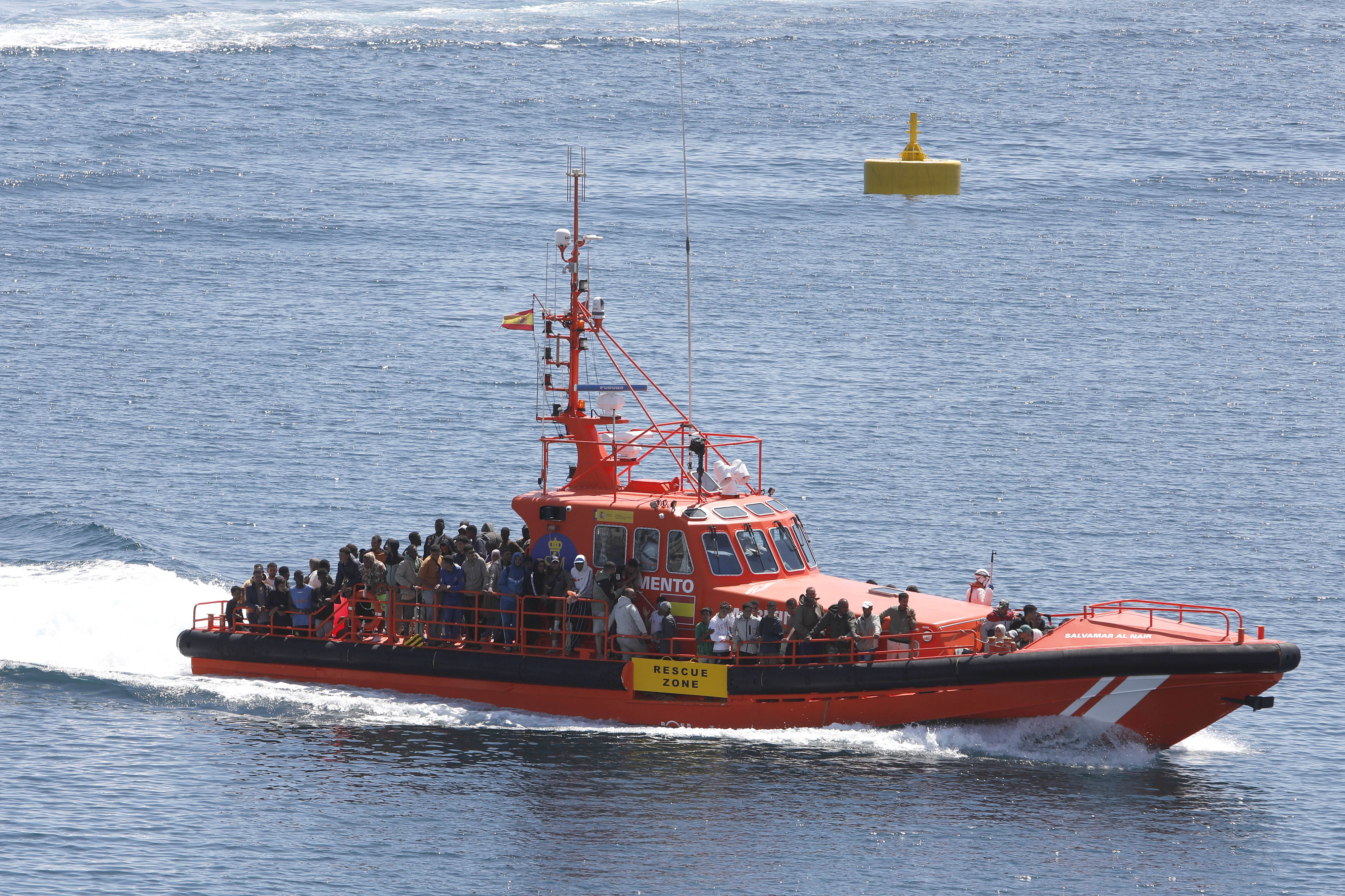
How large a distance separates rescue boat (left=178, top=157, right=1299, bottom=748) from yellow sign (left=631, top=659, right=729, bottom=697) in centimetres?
3

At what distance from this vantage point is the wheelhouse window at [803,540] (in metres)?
21.2

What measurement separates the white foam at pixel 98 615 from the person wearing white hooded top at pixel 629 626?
7239mm

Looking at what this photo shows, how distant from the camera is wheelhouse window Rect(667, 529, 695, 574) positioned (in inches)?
796

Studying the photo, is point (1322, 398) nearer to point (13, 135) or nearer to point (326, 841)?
point (326, 841)

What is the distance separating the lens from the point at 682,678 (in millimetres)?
19953

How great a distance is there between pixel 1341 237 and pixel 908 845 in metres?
44.0

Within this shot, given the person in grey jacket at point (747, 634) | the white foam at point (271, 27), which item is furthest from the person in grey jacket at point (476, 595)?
the white foam at point (271, 27)

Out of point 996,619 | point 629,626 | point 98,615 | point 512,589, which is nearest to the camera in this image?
point 996,619

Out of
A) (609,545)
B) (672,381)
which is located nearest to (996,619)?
(609,545)

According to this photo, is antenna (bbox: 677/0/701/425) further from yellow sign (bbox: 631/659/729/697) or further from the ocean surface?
yellow sign (bbox: 631/659/729/697)

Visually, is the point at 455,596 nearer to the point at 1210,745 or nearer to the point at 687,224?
the point at 687,224

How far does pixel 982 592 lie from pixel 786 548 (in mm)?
2623

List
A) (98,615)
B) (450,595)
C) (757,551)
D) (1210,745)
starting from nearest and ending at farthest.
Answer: (757,551) < (450,595) < (1210,745) < (98,615)

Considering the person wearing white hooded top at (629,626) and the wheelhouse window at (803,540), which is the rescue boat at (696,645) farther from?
the person wearing white hooded top at (629,626)
